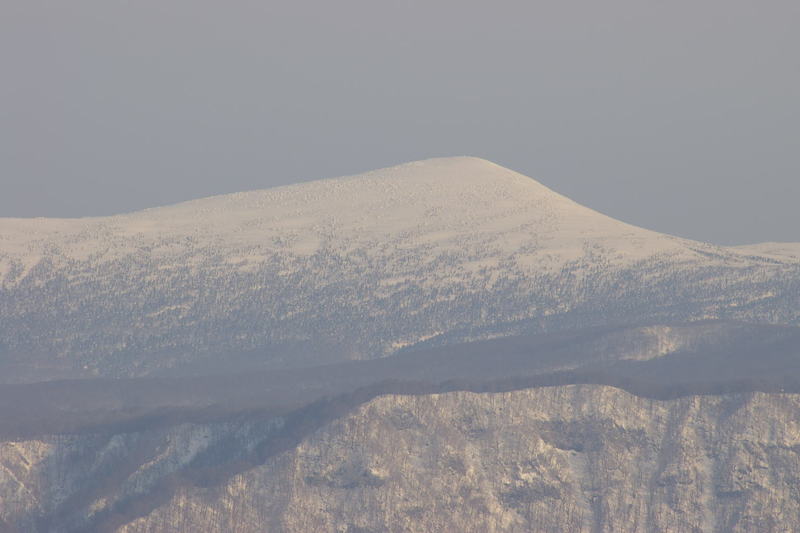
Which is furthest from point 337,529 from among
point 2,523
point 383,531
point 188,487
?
point 2,523

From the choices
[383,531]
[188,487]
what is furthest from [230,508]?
[383,531]

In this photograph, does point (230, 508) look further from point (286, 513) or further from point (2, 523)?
point (2, 523)

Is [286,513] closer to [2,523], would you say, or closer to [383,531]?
[383,531]

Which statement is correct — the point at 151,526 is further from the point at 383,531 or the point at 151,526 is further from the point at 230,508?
the point at 383,531

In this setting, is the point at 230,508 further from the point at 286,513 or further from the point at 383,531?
the point at 383,531

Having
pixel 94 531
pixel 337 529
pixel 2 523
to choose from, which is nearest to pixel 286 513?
pixel 337 529
